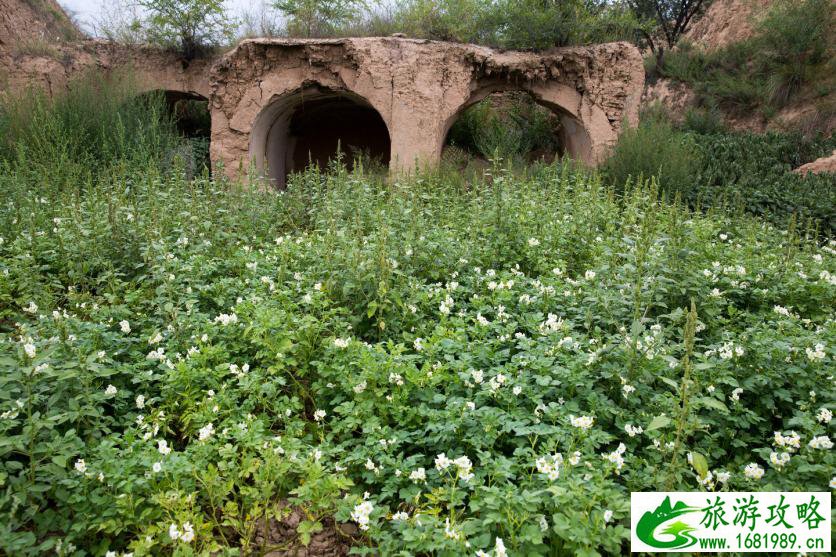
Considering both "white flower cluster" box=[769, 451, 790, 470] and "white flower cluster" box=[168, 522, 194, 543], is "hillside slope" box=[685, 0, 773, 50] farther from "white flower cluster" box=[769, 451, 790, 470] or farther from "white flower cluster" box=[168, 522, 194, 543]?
"white flower cluster" box=[168, 522, 194, 543]

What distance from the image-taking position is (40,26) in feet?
46.2

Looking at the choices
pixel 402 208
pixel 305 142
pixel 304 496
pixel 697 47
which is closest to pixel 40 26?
pixel 305 142

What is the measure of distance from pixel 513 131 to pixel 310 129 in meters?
5.10

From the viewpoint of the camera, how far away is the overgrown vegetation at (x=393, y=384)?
2334mm

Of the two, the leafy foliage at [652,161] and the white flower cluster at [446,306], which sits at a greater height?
the leafy foliage at [652,161]

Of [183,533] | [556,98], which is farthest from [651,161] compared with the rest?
[183,533]

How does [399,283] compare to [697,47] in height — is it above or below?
below

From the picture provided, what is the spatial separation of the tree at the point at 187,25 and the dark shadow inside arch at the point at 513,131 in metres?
5.62

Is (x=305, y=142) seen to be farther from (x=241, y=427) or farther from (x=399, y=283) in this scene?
(x=241, y=427)

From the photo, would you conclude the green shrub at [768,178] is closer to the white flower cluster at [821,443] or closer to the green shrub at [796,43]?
the green shrub at [796,43]

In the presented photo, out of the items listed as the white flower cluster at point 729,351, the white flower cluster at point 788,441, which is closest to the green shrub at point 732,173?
the white flower cluster at point 729,351

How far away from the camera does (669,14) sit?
68.2ft

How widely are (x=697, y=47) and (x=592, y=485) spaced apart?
19.0m

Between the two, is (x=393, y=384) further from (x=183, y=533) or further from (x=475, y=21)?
(x=475, y=21)
